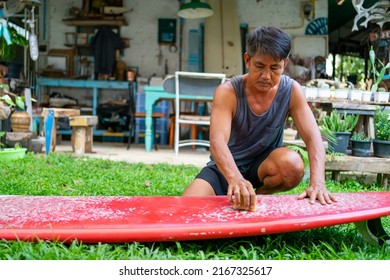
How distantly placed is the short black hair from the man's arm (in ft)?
1.24

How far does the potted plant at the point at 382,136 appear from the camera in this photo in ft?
13.0

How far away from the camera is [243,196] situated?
1.94 m

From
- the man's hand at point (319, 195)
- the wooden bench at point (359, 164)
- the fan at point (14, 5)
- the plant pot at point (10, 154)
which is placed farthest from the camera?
the fan at point (14, 5)

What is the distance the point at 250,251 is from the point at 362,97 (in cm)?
324

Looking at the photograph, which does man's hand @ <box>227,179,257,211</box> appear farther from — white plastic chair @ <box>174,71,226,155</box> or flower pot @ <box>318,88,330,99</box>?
white plastic chair @ <box>174,71,226,155</box>

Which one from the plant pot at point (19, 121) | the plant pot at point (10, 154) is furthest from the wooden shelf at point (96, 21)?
the plant pot at point (10, 154)

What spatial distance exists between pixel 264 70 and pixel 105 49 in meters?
7.35

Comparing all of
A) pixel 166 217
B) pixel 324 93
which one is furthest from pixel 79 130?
pixel 166 217

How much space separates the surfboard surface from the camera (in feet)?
5.75

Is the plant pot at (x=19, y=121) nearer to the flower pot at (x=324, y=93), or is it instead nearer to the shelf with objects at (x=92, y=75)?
the shelf with objects at (x=92, y=75)

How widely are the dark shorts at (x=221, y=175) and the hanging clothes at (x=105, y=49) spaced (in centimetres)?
678
